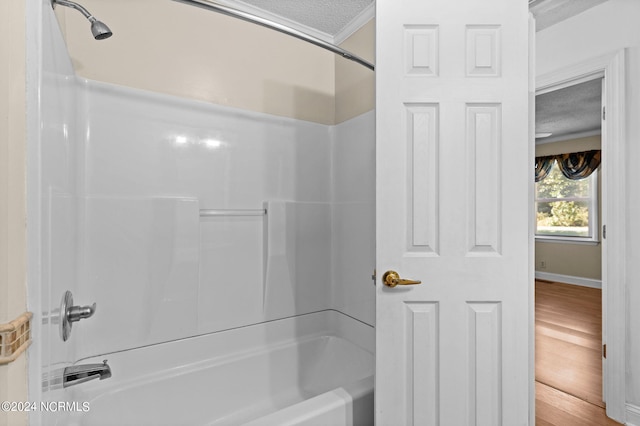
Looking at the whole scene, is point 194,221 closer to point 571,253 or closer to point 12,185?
point 12,185

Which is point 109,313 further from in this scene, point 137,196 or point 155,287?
point 137,196

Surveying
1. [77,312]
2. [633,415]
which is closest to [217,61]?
[77,312]

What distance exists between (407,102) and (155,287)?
1.52 metres

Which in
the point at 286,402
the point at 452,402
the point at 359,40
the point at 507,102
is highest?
the point at 359,40

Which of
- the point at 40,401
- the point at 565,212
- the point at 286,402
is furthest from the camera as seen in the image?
the point at 565,212

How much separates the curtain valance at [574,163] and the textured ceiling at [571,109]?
1.28ft

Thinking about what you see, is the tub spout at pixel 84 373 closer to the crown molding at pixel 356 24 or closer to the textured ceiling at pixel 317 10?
the textured ceiling at pixel 317 10

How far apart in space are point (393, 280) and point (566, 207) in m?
6.36

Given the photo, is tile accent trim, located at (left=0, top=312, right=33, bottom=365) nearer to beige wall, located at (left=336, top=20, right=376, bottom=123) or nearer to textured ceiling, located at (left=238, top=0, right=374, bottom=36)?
beige wall, located at (left=336, top=20, right=376, bottom=123)

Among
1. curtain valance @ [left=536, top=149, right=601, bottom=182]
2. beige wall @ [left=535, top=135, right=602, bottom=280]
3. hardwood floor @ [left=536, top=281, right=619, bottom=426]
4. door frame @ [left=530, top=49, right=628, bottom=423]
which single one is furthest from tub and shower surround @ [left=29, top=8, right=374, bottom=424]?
beige wall @ [left=535, top=135, right=602, bottom=280]

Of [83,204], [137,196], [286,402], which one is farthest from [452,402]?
[83,204]

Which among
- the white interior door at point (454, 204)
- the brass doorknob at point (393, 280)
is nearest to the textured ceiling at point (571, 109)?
the white interior door at point (454, 204)

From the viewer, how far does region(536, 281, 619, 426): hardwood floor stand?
1.95m

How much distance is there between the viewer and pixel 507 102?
136 cm
